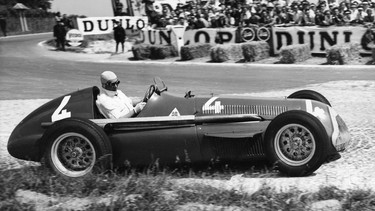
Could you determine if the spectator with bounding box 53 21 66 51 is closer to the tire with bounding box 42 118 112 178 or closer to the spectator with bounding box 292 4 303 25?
the spectator with bounding box 292 4 303 25

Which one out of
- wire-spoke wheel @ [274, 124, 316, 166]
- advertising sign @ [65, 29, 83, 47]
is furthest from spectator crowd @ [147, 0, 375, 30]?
wire-spoke wheel @ [274, 124, 316, 166]

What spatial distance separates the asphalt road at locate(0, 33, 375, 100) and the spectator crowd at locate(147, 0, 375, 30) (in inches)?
110

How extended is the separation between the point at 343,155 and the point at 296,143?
3.75 feet

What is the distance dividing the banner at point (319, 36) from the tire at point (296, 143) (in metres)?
13.7

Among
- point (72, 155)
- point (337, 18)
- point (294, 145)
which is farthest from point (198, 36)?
point (294, 145)

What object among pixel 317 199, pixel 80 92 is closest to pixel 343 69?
pixel 80 92

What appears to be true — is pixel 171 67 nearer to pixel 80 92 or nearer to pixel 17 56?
pixel 17 56

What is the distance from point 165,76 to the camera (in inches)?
669

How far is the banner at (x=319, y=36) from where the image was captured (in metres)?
18.3

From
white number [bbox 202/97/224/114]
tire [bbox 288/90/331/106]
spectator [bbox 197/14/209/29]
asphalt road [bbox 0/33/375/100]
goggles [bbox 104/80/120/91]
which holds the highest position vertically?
goggles [bbox 104/80/120/91]

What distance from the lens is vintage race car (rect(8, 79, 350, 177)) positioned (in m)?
5.42

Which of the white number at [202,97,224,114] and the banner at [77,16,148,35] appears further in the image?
→ the banner at [77,16,148,35]

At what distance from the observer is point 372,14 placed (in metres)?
19.0

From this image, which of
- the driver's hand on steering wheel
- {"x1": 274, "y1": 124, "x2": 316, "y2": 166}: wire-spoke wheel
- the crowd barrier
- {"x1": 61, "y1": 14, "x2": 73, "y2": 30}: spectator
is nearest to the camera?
{"x1": 274, "y1": 124, "x2": 316, "y2": 166}: wire-spoke wheel
